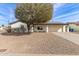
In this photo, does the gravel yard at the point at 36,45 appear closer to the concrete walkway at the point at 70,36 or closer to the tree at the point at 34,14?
the concrete walkway at the point at 70,36

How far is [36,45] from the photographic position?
3758 mm

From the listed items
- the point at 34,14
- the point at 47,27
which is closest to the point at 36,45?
the point at 47,27

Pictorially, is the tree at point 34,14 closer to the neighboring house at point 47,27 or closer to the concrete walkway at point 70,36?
the neighboring house at point 47,27

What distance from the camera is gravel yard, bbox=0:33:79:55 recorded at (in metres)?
3.73

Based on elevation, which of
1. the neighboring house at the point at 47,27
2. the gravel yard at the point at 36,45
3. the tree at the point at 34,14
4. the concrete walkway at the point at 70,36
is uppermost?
the tree at the point at 34,14

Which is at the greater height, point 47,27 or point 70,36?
point 47,27

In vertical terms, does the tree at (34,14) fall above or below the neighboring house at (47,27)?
above

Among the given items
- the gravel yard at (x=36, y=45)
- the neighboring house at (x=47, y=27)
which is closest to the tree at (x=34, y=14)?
the neighboring house at (x=47, y=27)

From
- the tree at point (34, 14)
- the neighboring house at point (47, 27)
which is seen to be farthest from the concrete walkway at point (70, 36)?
the tree at point (34, 14)

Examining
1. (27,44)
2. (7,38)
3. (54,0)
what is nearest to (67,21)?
(54,0)

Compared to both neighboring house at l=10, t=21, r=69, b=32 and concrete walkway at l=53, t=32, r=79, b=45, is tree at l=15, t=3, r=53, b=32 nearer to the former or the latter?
neighboring house at l=10, t=21, r=69, b=32

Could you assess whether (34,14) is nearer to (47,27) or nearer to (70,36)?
(47,27)

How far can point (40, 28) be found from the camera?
3797 mm

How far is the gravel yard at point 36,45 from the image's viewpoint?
373 cm
